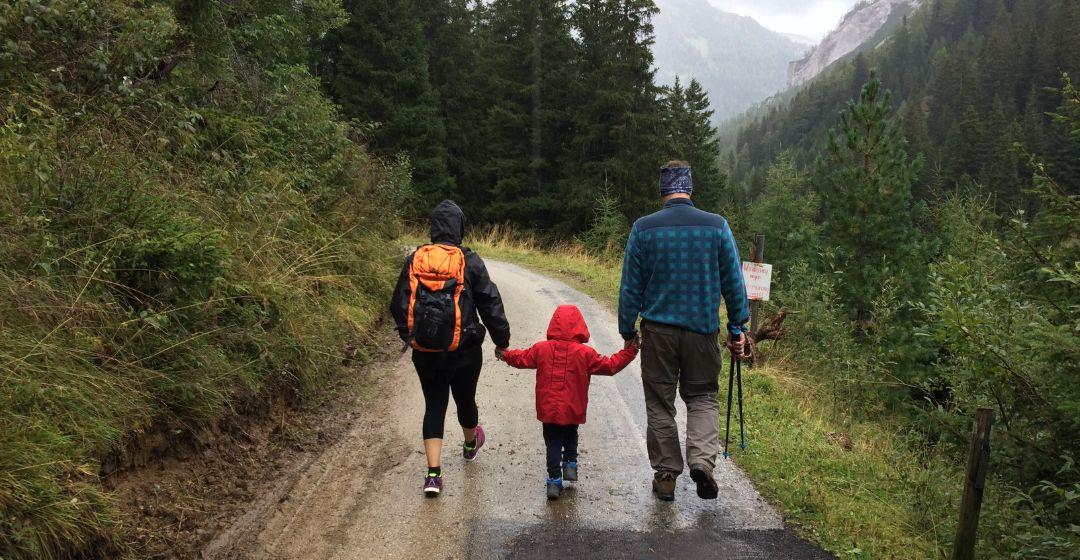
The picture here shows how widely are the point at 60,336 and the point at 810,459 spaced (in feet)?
17.3

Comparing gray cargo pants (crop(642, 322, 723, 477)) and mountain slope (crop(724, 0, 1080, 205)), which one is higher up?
mountain slope (crop(724, 0, 1080, 205))

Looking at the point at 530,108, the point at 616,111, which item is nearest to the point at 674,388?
the point at 616,111

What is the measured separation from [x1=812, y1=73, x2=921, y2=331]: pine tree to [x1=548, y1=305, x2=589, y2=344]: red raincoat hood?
13.0 meters

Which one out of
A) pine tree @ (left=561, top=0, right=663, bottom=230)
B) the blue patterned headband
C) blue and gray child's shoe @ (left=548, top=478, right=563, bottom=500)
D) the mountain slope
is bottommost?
blue and gray child's shoe @ (left=548, top=478, right=563, bottom=500)

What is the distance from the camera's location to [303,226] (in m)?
7.70

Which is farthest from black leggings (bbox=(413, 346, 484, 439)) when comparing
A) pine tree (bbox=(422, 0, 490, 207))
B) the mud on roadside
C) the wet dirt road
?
pine tree (bbox=(422, 0, 490, 207))

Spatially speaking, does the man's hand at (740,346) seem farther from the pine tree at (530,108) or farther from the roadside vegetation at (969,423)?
the pine tree at (530,108)

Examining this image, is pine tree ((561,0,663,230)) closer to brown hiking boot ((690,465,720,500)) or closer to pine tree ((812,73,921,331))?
pine tree ((812,73,921,331))

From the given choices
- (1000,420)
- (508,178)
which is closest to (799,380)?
(1000,420)

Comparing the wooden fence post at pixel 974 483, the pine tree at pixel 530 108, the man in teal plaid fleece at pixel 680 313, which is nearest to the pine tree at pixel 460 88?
the pine tree at pixel 530 108

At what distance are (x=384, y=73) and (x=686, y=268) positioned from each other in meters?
22.4

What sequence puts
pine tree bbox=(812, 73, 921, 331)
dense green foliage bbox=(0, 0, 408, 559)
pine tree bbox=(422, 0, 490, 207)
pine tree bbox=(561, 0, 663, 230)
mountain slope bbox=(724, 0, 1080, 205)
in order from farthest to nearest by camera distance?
1. mountain slope bbox=(724, 0, 1080, 205)
2. pine tree bbox=(422, 0, 490, 207)
3. pine tree bbox=(561, 0, 663, 230)
4. pine tree bbox=(812, 73, 921, 331)
5. dense green foliage bbox=(0, 0, 408, 559)

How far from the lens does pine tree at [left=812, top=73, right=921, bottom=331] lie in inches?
607

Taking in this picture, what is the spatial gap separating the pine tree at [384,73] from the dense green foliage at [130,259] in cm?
1613
